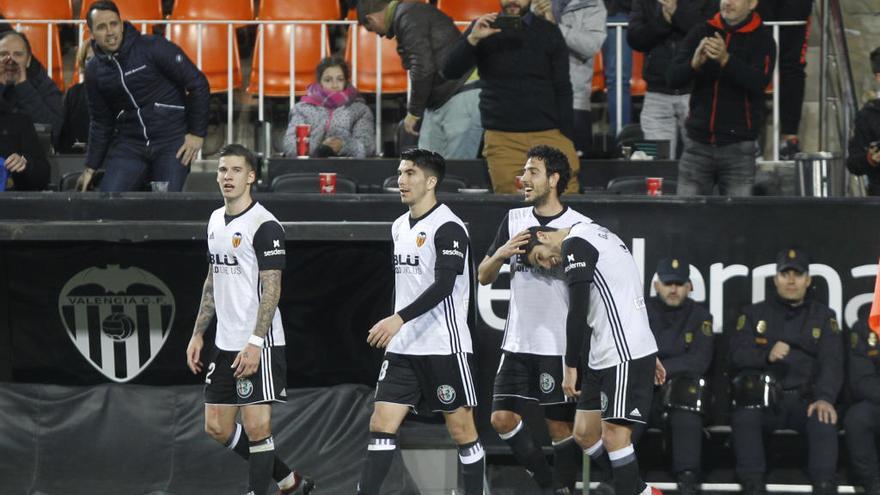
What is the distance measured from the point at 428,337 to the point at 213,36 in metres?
5.25

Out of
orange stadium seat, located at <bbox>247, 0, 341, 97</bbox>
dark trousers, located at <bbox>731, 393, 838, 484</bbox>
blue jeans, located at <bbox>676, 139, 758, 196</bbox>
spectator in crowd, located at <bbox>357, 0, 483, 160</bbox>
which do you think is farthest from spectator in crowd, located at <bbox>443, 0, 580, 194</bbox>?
orange stadium seat, located at <bbox>247, 0, 341, 97</bbox>

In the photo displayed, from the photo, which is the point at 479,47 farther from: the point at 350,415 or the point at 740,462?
the point at 740,462

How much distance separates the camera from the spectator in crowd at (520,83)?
9.08 metres

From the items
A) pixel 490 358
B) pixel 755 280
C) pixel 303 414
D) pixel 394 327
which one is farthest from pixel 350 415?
pixel 755 280

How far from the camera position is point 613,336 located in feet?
24.5

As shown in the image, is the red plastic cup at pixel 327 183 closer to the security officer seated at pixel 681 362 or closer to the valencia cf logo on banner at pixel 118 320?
the valencia cf logo on banner at pixel 118 320

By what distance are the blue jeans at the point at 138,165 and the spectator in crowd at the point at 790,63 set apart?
175 inches

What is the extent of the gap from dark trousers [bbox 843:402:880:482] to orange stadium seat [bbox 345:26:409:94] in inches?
188

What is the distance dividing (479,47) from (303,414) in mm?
2574

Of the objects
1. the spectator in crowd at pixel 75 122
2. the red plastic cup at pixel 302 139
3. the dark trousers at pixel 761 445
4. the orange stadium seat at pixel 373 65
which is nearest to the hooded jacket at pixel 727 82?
the dark trousers at pixel 761 445

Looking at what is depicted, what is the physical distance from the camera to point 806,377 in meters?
8.70

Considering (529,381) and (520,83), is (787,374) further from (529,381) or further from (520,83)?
(520,83)

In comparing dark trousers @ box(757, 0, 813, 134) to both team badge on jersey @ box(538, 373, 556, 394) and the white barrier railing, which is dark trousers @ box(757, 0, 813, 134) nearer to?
the white barrier railing

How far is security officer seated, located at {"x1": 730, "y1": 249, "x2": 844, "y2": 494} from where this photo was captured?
8.49 metres
